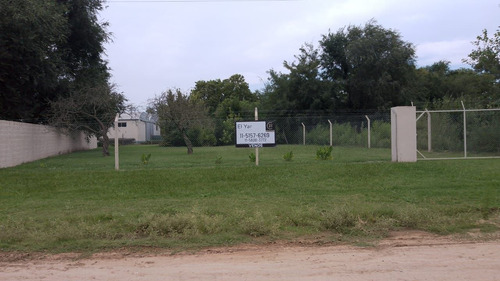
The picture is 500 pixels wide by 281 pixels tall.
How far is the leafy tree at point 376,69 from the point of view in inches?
1495

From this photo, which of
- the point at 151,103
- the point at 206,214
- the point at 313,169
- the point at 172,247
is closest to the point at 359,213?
the point at 206,214

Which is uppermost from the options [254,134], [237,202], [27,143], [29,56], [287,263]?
[29,56]

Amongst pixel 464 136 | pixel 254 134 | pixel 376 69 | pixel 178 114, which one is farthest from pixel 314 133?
pixel 376 69

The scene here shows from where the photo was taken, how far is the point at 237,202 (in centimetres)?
998

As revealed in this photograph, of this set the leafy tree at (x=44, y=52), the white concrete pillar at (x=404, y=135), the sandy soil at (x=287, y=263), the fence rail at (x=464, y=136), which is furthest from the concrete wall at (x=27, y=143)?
the fence rail at (x=464, y=136)

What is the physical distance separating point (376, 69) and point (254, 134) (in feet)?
89.9

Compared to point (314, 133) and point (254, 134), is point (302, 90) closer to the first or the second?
point (314, 133)

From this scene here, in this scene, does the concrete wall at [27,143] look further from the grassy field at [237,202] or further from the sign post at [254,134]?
the sign post at [254,134]

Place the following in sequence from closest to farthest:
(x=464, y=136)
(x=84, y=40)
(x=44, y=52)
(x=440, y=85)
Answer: (x=464, y=136) < (x=44, y=52) < (x=84, y=40) < (x=440, y=85)

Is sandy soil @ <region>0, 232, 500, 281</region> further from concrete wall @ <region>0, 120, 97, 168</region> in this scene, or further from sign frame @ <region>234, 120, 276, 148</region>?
concrete wall @ <region>0, 120, 97, 168</region>

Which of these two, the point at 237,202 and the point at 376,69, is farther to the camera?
the point at 376,69

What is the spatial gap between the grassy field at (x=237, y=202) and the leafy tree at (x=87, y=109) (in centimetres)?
1002

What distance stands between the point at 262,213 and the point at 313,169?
4896mm

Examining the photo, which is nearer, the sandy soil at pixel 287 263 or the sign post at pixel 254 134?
the sandy soil at pixel 287 263
